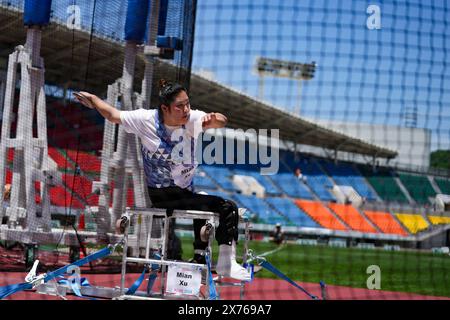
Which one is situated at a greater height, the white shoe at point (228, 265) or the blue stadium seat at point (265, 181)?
the blue stadium seat at point (265, 181)

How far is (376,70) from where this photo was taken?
7.23 m

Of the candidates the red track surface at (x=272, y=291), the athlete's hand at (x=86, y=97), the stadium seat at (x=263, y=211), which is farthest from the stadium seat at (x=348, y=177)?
the athlete's hand at (x=86, y=97)

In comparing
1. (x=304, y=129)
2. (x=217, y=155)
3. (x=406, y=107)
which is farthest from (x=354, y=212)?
(x=217, y=155)

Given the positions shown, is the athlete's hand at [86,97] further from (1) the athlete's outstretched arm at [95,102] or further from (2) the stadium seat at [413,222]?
(2) the stadium seat at [413,222]

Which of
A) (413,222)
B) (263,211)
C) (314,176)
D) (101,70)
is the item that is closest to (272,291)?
(101,70)

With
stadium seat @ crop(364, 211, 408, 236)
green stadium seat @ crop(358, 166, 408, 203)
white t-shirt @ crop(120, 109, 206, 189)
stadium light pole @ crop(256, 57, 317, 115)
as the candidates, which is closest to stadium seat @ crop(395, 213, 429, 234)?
stadium seat @ crop(364, 211, 408, 236)

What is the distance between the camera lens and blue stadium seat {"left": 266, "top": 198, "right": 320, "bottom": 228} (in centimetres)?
3250

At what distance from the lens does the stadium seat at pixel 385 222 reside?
32.3m

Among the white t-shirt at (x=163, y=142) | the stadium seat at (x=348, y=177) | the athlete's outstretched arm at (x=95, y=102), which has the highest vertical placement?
the stadium seat at (x=348, y=177)

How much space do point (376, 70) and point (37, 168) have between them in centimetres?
446

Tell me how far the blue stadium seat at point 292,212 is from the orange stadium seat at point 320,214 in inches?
9.9

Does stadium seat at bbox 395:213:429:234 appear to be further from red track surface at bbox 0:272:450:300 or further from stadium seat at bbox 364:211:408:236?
red track surface at bbox 0:272:450:300

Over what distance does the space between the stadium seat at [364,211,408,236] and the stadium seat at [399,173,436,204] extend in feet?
12.3
